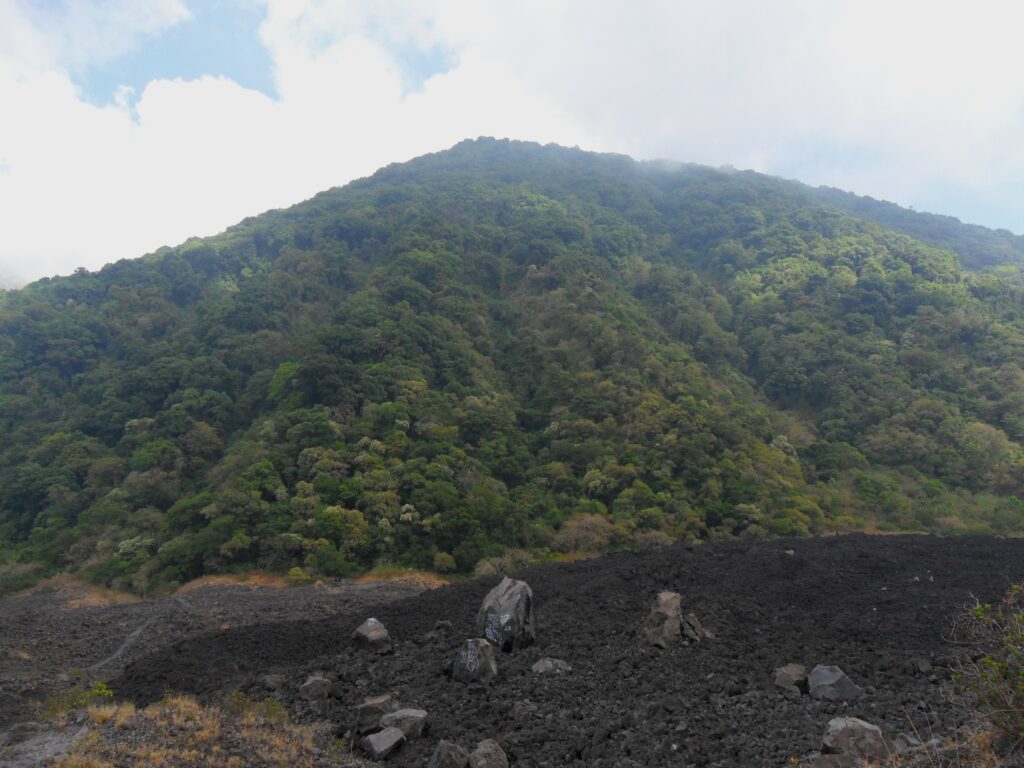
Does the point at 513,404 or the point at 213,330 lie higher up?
the point at 213,330

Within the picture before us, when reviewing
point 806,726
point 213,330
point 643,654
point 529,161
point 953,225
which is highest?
point 529,161

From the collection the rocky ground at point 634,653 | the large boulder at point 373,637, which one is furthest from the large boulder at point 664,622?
the large boulder at point 373,637

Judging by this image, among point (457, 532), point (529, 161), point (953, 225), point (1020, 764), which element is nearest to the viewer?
point (1020, 764)

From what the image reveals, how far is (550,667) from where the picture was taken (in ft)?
37.0

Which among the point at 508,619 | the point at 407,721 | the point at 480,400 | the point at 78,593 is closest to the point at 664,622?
the point at 508,619

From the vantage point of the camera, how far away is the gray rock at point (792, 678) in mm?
9477

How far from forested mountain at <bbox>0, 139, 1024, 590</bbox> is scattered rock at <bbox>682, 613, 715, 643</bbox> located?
15.3m

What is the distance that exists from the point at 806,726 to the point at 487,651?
581 cm

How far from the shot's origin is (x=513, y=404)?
4056cm

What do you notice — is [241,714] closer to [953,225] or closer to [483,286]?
[483,286]

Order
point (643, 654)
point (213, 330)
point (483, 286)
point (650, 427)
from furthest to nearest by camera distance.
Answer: point (483, 286) → point (213, 330) → point (650, 427) → point (643, 654)

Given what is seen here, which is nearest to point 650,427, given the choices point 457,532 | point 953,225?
point 457,532

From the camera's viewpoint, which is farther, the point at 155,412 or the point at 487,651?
the point at 155,412

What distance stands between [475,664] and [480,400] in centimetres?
2734
